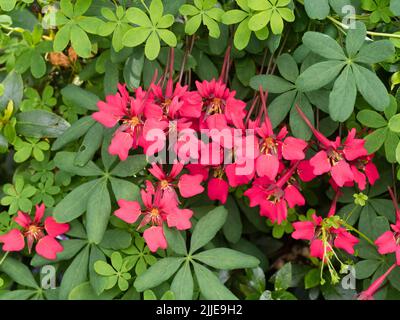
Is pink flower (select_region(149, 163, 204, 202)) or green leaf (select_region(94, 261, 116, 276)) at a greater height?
pink flower (select_region(149, 163, 204, 202))

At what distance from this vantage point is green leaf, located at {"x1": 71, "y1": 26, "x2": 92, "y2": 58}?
1479 millimetres

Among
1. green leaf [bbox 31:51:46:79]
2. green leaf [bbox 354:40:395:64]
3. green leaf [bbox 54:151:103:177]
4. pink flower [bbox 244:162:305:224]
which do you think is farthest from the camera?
green leaf [bbox 31:51:46:79]

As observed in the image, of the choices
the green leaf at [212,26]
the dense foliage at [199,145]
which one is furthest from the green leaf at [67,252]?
the green leaf at [212,26]

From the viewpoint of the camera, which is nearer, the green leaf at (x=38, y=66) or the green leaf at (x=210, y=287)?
the green leaf at (x=210, y=287)

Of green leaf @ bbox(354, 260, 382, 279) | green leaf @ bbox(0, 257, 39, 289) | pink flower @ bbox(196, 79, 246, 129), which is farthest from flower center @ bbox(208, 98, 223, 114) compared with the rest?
green leaf @ bbox(0, 257, 39, 289)

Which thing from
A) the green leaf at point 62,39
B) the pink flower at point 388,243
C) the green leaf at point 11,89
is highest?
the green leaf at point 62,39

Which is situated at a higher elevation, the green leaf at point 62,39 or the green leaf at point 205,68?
the green leaf at point 62,39

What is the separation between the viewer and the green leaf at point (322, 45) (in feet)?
4.39

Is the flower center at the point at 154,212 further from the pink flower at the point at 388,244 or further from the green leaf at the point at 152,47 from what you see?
the pink flower at the point at 388,244

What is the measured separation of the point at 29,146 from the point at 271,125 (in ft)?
2.26

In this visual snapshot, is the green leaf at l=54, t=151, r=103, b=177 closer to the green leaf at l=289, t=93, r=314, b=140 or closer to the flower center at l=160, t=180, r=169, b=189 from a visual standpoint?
the flower center at l=160, t=180, r=169, b=189
